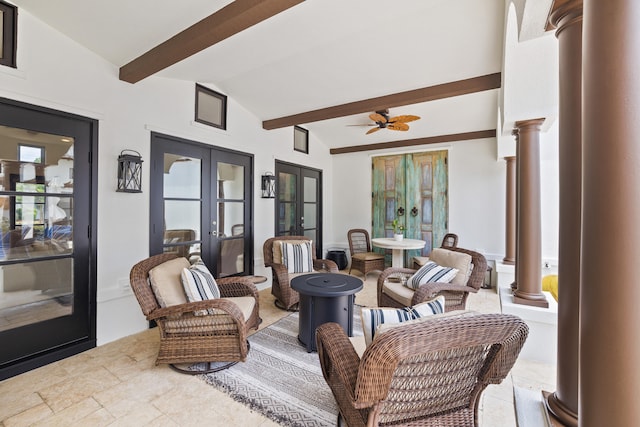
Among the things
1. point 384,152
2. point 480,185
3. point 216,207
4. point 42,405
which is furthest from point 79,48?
point 480,185

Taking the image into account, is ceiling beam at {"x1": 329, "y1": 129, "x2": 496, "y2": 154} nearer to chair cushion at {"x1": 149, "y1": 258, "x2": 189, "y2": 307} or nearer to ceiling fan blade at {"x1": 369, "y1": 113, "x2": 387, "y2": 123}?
ceiling fan blade at {"x1": 369, "y1": 113, "x2": 387, "y2": 123}

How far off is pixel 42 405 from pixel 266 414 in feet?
5.13

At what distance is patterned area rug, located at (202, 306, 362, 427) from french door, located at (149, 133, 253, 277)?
5.33 ft

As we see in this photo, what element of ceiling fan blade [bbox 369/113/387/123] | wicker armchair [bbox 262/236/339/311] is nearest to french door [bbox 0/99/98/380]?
wicker armchair [bbox 262/236/339/311]

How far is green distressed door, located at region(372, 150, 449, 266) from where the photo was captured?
5.90 m

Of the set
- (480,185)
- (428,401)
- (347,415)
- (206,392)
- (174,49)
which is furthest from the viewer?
(480,185)

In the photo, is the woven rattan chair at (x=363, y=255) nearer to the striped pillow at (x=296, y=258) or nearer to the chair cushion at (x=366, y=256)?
the chair cushion at (x=366, y=256)

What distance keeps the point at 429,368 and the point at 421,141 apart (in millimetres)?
5314

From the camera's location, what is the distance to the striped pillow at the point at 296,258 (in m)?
4.12

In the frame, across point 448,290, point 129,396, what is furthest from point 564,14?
point 129,396

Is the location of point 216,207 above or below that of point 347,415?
above

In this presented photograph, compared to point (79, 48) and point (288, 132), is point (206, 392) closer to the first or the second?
point (79, 48)

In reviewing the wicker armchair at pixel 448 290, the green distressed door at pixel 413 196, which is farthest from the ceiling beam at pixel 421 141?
the wicker armchair at pixel 448 290

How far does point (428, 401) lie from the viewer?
1378 millimetres
